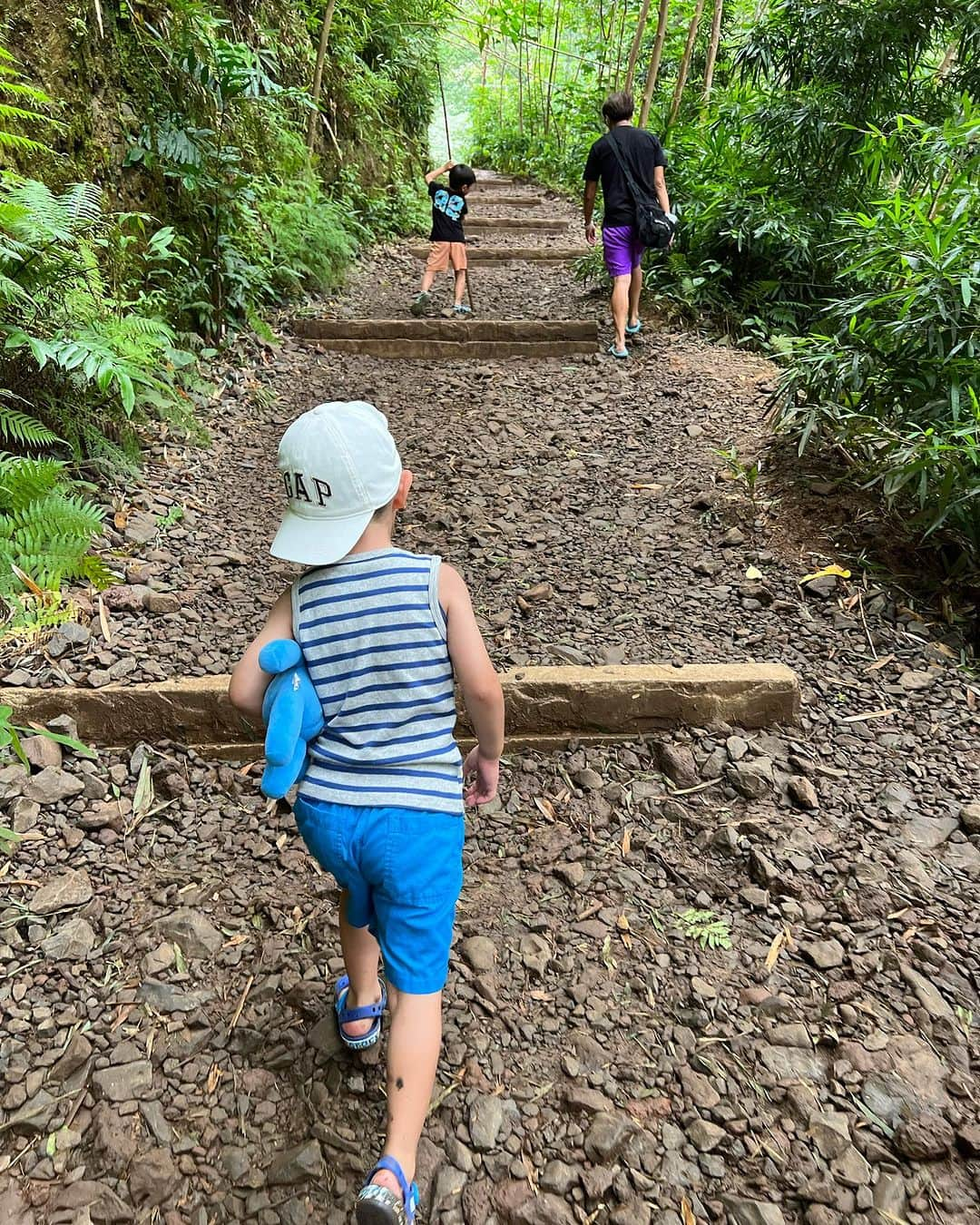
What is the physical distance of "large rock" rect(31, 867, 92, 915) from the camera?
1901 millimetres

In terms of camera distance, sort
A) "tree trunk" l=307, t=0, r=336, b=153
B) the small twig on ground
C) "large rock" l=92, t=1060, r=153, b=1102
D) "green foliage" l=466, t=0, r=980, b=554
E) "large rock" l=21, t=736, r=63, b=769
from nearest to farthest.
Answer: "large rock" l=92, t=1060, r=153, b=1102 → the small twig on ground → "large rock" l=21, t=736, r=63, b=769 → "green foliage" l=466, t=0, r=980, b=554 → "tree trunk" l=307, t=0, r=336, b=153

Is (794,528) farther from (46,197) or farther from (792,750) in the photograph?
(46,197)

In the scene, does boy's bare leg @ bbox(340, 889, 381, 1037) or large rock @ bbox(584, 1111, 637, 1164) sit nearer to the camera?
large rock @ bbox(584, 1111, 637, 1164)

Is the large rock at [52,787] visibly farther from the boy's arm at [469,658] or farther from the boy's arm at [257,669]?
the boy's arm at [469,658]

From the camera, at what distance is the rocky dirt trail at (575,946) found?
1.43 metres

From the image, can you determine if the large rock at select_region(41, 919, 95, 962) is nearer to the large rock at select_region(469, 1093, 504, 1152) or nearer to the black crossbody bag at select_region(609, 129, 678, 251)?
the large rock at select_region(469, 1093, 504, 1152)

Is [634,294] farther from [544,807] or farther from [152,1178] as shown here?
[152,1178]

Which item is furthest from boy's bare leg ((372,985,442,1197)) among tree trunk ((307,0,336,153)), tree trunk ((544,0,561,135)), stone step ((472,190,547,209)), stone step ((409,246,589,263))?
tree trunk ((544,0,561,135))

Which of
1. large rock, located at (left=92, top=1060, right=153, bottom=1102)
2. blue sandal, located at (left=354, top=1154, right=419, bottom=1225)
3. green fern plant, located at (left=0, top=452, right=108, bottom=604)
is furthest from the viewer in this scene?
green fern plant, located at (left=0, top=452, right=108, bottom=604)

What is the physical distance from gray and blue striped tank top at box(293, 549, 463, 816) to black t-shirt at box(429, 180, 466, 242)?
234 inches

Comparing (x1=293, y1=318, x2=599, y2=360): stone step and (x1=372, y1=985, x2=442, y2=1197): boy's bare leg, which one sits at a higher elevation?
(x1=293, y1=318, x2=599, y2=360): stone step

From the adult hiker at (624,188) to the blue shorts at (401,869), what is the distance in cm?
470

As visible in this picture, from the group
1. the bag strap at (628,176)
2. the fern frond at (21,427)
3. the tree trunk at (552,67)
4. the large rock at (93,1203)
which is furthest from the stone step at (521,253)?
the tree trunk at (552,67)

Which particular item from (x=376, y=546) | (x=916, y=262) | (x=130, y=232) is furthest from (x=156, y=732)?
(x=916, y=262)
